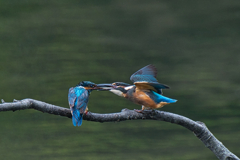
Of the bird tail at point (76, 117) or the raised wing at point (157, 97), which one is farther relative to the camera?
the raised wing at point (157, 97)

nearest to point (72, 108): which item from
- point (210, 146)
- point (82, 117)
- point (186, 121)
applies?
point (82, 117)

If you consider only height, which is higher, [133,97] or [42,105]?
[133,97]

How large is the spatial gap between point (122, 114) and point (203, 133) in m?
0.41

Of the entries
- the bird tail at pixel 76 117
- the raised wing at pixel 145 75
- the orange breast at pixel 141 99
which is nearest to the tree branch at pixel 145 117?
the bird tail at pixel 76 117

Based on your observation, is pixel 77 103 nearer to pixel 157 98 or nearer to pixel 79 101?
pixel 79 101

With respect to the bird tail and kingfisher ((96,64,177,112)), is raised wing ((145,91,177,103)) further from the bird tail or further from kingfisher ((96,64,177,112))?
the bird tail

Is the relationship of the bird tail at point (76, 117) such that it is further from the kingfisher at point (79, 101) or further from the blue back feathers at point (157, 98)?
the blue back feathers at point (157, 98)

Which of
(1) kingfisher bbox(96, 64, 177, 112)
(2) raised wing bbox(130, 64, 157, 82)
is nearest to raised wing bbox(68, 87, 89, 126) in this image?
(1) kingfisher bbox(96, 64, 177, 112)

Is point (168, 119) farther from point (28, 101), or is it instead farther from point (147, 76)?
point (28, 101)

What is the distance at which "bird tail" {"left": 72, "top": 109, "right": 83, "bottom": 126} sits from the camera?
1.46m

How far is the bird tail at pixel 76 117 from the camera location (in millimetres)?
1456

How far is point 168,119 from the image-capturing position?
144 centimetres

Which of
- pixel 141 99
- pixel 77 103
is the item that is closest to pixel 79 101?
pixel 77 103

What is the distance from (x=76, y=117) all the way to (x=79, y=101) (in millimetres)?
150
